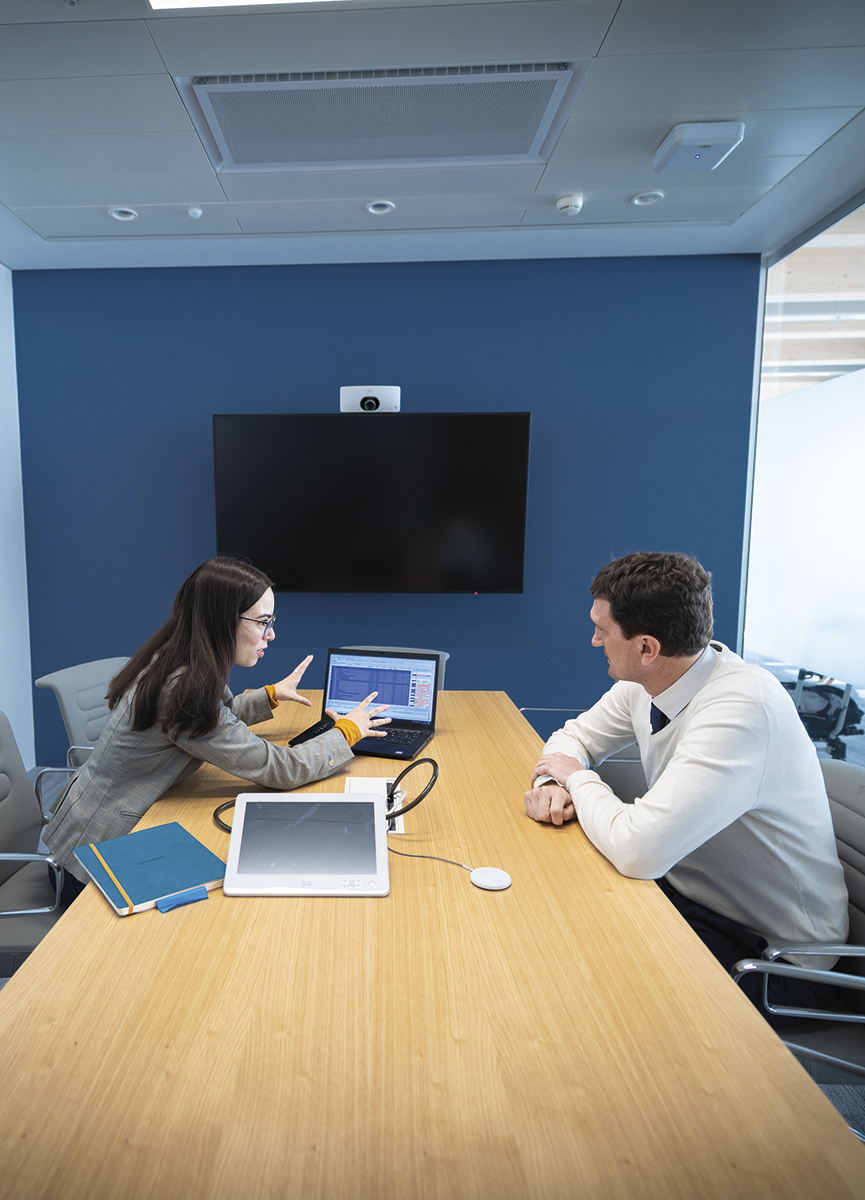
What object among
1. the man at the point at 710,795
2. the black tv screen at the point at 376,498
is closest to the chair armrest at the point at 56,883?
the man at the point at 710,795

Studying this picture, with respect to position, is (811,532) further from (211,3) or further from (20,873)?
(20,873)

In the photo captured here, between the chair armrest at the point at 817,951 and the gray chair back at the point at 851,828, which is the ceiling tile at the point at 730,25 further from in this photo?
the chair armrest at the point at 817,951

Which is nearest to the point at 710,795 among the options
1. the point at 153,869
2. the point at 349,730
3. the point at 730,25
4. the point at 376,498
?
the point at 349,730

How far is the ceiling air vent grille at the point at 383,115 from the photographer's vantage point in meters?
2.08

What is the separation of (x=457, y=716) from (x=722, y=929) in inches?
Answer: 44.8

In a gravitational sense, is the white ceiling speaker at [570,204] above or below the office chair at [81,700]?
above

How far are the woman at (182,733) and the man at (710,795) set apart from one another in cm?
69

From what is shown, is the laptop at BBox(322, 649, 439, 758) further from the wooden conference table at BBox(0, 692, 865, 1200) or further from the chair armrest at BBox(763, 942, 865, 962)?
the chair armrest at BBox(763, 942, 865, 962)

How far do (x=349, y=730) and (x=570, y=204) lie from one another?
2.56 metres

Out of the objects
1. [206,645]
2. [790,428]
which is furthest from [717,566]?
[206,645]

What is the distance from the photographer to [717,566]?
3.74m

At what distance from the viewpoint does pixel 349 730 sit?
5.83ft

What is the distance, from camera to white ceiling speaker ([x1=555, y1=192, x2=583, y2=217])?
2797mm

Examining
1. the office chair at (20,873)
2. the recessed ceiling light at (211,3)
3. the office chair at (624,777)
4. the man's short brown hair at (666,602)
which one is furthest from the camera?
the office chair at (624,777)
